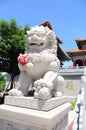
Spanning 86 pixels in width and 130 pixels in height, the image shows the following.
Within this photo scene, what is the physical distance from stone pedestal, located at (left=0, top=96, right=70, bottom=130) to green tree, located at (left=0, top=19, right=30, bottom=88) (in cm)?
684

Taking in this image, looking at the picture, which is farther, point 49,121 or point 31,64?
point 31,64

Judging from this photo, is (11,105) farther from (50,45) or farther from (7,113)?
(50,45)

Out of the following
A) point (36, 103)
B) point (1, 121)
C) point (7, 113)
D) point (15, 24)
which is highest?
point (15, 24)

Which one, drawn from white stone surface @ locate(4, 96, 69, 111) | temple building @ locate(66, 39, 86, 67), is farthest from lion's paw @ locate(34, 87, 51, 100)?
temple building @ locate(66, 39, 86, 67)

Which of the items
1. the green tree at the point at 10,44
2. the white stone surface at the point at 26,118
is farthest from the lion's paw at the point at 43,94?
the green tree at the point at 10,44

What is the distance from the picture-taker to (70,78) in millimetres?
13000

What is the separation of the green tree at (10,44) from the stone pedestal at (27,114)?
6.84 meters

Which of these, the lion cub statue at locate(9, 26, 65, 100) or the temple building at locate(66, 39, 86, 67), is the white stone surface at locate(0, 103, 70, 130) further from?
the temple building at locate(66, 39, 86, 67)

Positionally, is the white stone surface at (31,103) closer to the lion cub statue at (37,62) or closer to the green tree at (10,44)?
the lion cub statue at (37,62)

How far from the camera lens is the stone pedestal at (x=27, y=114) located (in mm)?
1562

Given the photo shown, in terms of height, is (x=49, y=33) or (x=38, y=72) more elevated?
(x=49, y=33)

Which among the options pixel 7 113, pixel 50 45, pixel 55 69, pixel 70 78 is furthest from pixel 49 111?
pixel 70 78

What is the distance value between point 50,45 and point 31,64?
1.54 ft

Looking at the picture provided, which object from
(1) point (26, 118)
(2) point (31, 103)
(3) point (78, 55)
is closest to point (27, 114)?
(1) point (26, 118)
